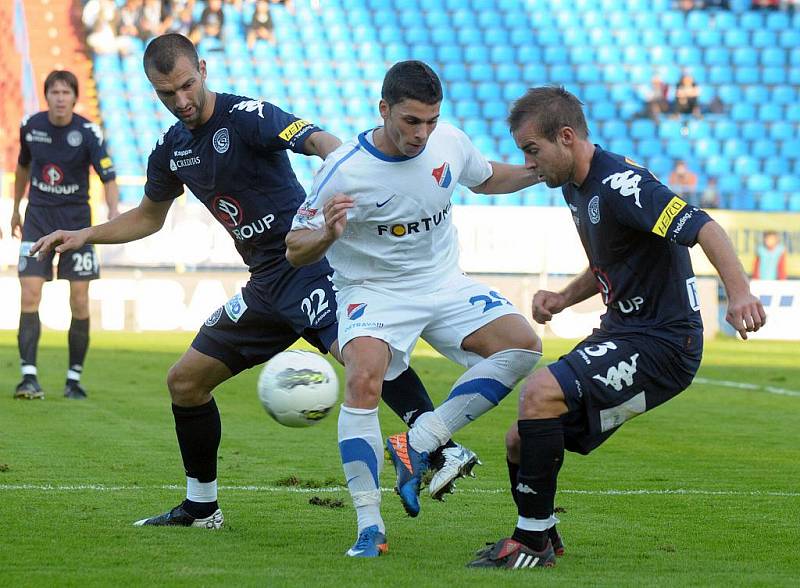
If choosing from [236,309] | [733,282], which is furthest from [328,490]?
[733,282]

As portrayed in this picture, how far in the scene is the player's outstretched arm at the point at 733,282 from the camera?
4.15m

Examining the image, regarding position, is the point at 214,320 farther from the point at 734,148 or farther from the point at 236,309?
the point at 734,148

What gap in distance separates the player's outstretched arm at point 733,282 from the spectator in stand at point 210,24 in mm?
22862

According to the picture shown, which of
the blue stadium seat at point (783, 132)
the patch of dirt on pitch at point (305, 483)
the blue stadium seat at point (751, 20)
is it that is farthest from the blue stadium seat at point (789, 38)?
the patch of dirt on pitch at point (305, 483)

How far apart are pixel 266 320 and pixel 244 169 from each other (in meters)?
0.65

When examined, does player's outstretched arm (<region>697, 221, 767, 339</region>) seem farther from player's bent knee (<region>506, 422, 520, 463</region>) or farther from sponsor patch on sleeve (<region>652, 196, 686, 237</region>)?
player's bent knee (<region>506, 422, 520, 463</region>)

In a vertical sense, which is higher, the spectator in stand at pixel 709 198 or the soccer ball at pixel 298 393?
the soccer ball at pixel 298 393

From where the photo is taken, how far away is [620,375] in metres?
4.66

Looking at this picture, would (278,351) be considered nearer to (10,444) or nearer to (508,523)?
(508,523)

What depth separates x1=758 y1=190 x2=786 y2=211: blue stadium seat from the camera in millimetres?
24562

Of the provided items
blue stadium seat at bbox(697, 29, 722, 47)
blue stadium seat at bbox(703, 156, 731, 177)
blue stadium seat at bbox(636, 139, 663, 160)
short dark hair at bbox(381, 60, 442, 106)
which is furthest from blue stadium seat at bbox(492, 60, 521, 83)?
short dark hair at bbox(381, 60, 442, 106)

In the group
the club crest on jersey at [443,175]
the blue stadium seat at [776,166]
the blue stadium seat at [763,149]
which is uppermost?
the club crest on jersey at [443,175]

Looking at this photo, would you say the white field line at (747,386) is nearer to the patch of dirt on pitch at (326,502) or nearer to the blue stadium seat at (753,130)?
the patch of dirt on pitch at (326,502)

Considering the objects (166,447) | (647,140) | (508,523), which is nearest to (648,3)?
(647,140)
